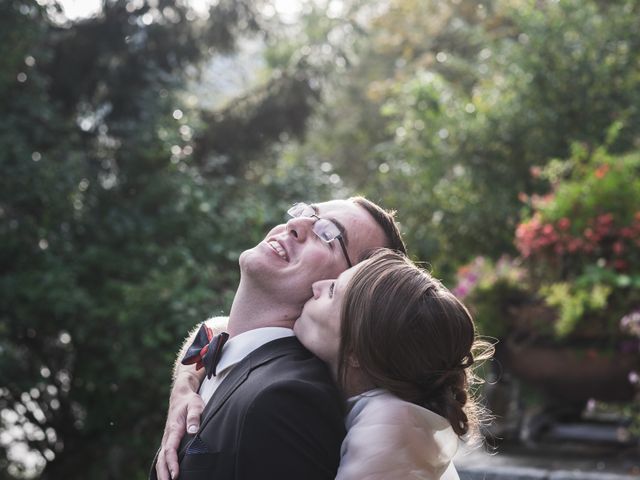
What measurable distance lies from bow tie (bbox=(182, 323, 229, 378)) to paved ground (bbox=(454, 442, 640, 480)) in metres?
1.71

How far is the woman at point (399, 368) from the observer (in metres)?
1.57

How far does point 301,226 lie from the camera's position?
6.86 feet

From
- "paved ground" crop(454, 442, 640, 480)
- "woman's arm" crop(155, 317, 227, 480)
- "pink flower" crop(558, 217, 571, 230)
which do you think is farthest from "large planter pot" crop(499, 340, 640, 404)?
"woman's arm" crop(155, 317, 227, 480)

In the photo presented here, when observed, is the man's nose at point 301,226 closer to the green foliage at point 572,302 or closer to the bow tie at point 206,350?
the bow tie at point 206,350

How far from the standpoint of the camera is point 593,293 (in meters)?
4.36

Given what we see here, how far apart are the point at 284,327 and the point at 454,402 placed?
1.54 feet

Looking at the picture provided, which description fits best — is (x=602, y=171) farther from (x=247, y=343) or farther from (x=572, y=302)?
(x=247, y=343)

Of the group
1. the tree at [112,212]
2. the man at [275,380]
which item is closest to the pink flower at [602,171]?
the tree at [112,212]

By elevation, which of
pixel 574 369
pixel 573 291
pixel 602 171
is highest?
pixel 602 171

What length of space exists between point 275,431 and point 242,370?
290 millimetres

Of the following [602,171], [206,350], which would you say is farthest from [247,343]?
[602,171]

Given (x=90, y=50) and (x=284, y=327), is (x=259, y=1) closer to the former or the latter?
(x=90, y=50)

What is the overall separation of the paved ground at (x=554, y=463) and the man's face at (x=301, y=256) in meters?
1.73

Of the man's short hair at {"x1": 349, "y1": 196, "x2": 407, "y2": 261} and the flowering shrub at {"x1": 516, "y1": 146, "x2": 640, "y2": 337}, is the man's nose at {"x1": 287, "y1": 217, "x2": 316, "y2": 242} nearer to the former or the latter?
the man's short hair at {"x1": 349, "y1": 196, "x2": 407, "y2": 261}
